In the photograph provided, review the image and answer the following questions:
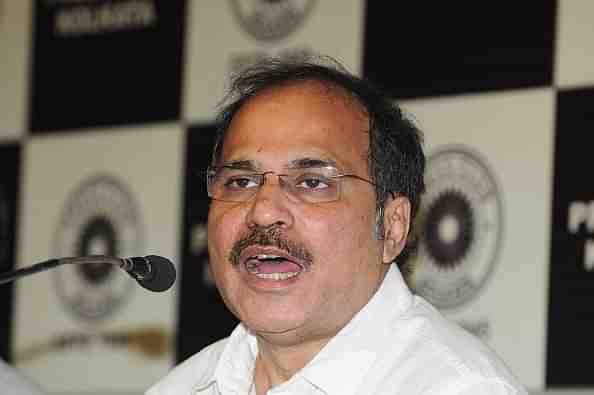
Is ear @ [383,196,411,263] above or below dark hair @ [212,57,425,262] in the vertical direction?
below

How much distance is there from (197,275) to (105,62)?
0.75 m

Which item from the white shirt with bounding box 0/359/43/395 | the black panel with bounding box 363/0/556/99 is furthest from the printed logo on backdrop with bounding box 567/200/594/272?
the white shirt with bounding box 0/359/43/395

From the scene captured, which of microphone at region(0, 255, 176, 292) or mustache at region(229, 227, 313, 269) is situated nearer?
microphone at region(0, 255, 176, 292)

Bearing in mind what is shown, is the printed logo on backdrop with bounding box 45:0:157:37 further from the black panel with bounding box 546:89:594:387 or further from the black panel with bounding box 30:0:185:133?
the black panel with bounding box 546:89:594:387

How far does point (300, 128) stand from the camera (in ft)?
7.27

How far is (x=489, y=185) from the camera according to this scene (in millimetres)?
2918

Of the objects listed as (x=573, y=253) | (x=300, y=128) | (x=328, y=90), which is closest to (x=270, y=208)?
(x=300, y=128)

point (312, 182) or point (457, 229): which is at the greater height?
point (312, 182)

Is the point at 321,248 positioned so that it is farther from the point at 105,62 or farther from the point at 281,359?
the point at 105,62

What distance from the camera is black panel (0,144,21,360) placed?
3770 mm

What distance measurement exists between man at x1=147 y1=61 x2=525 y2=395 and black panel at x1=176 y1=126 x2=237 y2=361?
0.99 m

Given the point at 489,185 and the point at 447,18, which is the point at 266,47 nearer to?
the point at 447,18

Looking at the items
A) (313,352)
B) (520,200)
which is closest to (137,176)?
(520,200)

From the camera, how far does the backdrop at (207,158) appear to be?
9.24ft
